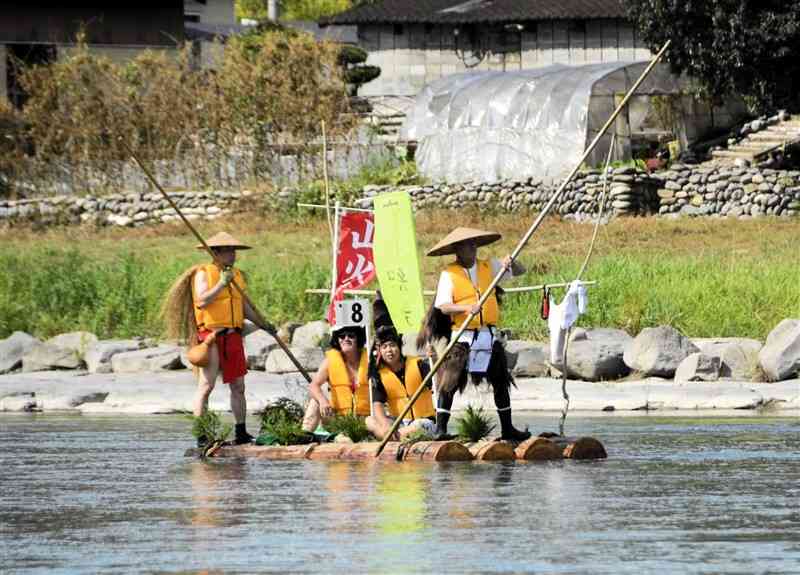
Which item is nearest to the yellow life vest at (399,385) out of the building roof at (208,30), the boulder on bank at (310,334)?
the boulder on bank at (310,334)

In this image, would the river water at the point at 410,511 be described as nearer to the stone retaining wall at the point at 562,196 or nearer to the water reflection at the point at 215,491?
the water reflection at the point at 215,491

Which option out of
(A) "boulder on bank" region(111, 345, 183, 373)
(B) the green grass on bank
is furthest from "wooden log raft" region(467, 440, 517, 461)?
(A) "boulder on bank" region(111, 345, 183, 373)

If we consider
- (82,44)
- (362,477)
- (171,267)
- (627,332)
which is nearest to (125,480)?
(362,477)

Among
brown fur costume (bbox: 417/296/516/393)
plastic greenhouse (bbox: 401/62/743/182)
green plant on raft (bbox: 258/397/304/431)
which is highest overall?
plastic greenhouse (bbox: 401/62/743/182)

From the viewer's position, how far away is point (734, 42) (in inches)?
1378

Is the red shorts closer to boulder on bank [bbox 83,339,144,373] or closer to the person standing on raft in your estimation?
the person standing on raft

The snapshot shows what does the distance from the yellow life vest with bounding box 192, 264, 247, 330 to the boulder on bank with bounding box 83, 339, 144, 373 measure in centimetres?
847

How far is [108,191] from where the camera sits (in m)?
42.5

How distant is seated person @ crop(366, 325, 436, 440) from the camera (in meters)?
16.3

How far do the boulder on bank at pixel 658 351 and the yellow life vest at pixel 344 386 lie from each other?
6844mm

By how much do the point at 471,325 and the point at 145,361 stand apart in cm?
987

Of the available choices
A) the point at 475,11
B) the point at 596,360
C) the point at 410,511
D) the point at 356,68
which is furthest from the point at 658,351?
the point at 475,11

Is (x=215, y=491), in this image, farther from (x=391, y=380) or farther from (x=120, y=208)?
(x=120, y=208)

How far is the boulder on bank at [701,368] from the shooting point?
74.6 ft
